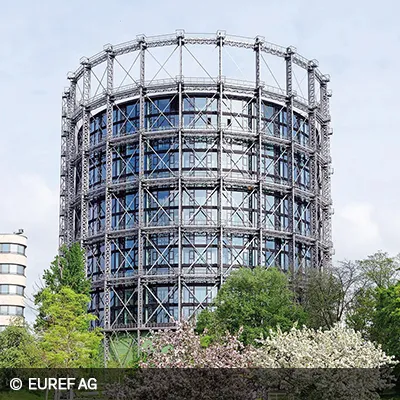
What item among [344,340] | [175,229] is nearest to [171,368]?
[344,340]

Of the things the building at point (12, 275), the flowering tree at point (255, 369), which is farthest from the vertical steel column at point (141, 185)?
the flowering tree at point (255, 369)

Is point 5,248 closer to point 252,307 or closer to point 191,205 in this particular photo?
point 191,205

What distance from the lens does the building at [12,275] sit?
79.2 m

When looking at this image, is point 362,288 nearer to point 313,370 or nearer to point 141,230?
point 141,230

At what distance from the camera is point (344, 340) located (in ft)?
93.9

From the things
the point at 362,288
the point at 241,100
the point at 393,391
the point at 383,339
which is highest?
the point at 241,100

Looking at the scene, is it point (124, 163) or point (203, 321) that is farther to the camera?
point (124, 163)

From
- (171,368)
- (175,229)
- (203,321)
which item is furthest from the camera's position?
(175,229)

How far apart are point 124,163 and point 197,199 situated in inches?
268

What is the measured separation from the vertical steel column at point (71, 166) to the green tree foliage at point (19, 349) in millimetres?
20921

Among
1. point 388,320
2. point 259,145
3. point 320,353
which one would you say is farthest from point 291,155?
point 320,353

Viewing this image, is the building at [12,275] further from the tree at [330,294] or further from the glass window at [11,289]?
the tree at [330,294]

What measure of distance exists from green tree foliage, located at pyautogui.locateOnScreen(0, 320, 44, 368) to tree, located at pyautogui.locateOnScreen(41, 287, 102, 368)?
23.5 inches

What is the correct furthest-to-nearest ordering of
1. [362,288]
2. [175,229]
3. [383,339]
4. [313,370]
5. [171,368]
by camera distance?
[175,229] < [362,288] < [383,339] < [313,370] < [171,368]
